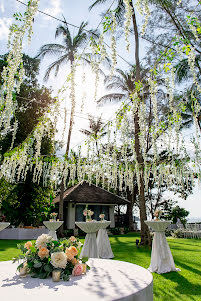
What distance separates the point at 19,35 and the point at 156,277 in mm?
5407

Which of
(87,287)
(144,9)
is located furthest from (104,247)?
(144,9)

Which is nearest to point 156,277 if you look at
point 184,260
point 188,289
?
point 188,289

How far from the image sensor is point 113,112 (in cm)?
438

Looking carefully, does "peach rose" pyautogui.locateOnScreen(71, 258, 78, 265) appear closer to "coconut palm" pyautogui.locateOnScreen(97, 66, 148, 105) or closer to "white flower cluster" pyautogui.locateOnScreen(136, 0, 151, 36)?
"white flower cluster" pyautogui.locateOnScreen(136, 0, 151, 36)

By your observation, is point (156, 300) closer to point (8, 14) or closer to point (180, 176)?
→ point (8, 14)

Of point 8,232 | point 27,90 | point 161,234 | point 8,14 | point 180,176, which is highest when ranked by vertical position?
point 27,90

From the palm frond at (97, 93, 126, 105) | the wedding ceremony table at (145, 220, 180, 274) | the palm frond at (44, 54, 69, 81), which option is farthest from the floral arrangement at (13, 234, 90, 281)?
the palm frond at (44, 54, 69, 81)

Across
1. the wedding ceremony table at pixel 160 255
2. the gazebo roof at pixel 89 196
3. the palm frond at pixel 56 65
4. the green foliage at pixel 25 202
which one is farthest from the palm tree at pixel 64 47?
the wedding ceremony table at pixel 160 255

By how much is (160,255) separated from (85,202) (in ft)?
43.1

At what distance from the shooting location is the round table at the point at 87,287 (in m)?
1.31

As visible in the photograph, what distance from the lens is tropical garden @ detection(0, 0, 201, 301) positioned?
3.12 m

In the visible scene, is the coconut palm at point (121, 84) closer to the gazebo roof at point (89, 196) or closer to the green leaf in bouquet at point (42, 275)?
the gazebo roof at point (89, 196)

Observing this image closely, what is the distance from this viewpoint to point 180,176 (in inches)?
421

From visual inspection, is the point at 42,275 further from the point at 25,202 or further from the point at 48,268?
the point at 25,202
